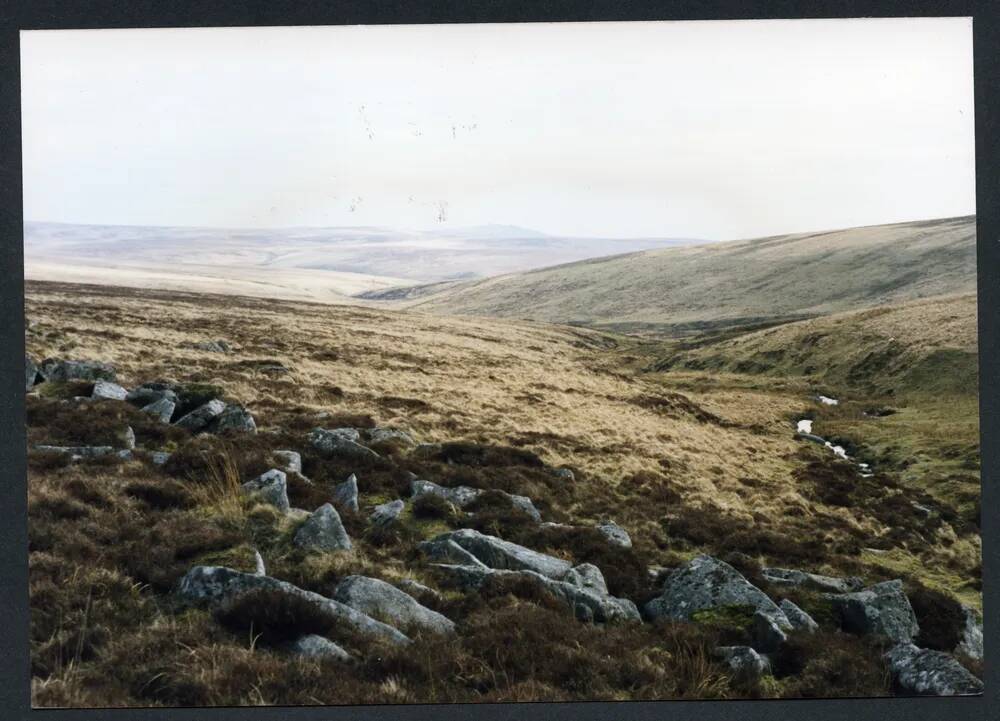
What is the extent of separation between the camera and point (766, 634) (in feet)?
28.0

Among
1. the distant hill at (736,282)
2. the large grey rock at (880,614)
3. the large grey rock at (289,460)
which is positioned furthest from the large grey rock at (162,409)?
the distant hill at (736,282)

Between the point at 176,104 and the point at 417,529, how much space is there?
7315 millimetres

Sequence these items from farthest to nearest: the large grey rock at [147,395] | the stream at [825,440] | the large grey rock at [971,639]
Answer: the stream at [825,440], the large grey rock at [147,395], the large grey rock at [971,639]

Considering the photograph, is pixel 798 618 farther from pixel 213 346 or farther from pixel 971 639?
pixel 213 346

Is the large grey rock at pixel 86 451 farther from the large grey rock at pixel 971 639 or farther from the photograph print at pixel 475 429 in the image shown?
the large grey rock at pixel 971 639

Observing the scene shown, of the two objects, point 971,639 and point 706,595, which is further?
point 971,639

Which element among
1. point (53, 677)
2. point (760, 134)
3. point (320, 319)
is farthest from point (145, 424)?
point (320, 319)

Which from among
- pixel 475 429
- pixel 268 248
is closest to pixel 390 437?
pixel 475 429

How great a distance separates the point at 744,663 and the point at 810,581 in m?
2.03

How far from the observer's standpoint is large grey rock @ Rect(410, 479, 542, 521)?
33.4ft

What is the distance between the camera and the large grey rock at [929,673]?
8.59 m

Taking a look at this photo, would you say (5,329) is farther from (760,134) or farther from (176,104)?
(760,134)

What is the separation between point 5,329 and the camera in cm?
958

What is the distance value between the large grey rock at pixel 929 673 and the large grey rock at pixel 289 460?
8.16m
